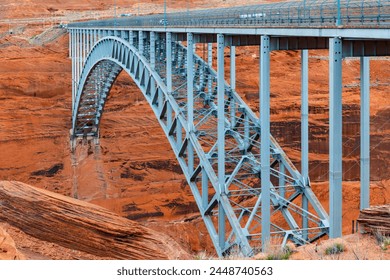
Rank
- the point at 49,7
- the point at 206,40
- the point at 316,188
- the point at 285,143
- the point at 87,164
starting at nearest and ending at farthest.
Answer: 1. the point at 206,40
2. the point at 316,188
3. the point at 285,143
4. the point at 87,164
5. the point at 49,7

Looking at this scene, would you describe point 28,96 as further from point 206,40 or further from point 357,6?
point 357,6

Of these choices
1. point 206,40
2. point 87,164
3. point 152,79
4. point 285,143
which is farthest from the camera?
point 87,164

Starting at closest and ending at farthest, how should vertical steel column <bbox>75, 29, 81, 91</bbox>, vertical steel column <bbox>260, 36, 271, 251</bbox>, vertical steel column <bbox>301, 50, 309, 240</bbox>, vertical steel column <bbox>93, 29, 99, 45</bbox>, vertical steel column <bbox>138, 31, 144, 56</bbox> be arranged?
vertical steel column <bbox>260, 36, 271, 251</bbox> < vertical steel column <bbox>301, 50, 309, 240</bbox> < vertical steel column <bbox>138, 31, 144, 56</bbox> < vertical steel column <bbox>93, 29, 99, 45</bbox> < vertical steel column <bbox>75, 29, 81, 91</bbox>

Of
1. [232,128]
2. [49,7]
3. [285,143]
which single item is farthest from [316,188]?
[49,7]

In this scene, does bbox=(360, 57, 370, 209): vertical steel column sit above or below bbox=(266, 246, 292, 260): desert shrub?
above

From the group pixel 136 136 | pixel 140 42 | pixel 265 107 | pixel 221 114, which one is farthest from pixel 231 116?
pixel 136 136

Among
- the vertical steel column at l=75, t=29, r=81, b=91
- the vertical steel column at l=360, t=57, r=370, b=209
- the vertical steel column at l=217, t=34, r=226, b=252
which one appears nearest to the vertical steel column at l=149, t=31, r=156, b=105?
the vertical steel column at l=217, t=34, r=226, b=252

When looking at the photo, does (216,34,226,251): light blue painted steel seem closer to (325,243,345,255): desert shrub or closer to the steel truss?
the steel truss

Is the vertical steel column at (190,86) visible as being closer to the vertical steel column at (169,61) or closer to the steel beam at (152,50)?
the vertical steel column at (169,61)
